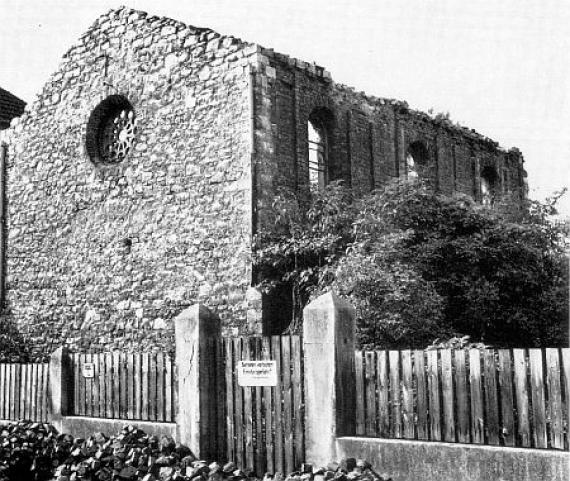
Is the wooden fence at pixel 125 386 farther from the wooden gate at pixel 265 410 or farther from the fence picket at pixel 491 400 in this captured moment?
the fence picket at pixel 491 400

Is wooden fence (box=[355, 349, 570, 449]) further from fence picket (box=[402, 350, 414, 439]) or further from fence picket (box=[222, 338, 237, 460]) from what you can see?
fence picket (box=[222, 338, 237, 460])

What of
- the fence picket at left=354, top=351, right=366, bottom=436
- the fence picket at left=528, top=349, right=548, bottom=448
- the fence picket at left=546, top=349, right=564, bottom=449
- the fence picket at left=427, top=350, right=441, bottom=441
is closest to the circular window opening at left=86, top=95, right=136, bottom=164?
the fence picket at left=354, top=351, right=366, bottom=436

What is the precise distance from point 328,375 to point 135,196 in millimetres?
9530

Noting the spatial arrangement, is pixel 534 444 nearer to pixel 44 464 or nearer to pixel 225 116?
pixel 44 464

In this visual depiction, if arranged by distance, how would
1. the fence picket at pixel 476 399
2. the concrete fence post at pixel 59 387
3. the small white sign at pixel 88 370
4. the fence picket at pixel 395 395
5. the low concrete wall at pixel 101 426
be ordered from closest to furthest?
the fence picket at pixel 476 399
the fence picket at pixel 395 395
the low concrete wall at pixel 101 426
the small white sign at pixel 88 370
the concrete fence post at pixel 59 387

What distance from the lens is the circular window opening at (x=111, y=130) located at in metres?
17.6

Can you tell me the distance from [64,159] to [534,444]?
1407 cm

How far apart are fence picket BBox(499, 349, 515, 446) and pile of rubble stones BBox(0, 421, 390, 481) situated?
1.28m

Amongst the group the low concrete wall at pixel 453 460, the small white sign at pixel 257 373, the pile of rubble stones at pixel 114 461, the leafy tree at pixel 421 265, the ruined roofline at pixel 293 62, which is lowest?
the pile of rubble stones at pixel 114 461

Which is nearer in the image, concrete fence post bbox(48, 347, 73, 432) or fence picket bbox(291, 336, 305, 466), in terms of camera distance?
fence picket bbox(291, 336, 305, 466)

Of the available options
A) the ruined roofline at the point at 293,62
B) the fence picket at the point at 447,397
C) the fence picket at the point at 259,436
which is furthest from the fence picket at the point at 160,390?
the ruined roofline at the point at 293,62

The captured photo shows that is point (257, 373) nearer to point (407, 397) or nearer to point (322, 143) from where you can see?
point (407, 397)

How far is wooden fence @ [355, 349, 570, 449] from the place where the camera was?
6.84m

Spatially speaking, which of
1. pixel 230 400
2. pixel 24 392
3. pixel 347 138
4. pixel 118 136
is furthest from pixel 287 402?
pixel 118 136
